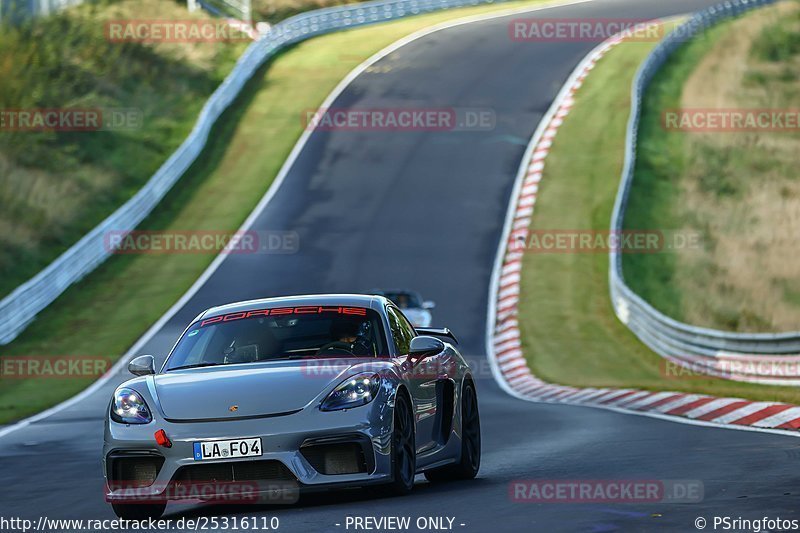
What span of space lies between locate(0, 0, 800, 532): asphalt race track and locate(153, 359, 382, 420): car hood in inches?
26.7

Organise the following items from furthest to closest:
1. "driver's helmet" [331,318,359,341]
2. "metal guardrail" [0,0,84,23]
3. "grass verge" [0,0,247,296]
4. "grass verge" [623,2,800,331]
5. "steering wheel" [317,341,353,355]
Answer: "metal guardrail" [0,0,84,23], "grass verge" [0,0,247,296], "grass verge" [623,2,800,331], "driver's helmet" [331,318,359,341], "steering wheel" [317,341,353,355]

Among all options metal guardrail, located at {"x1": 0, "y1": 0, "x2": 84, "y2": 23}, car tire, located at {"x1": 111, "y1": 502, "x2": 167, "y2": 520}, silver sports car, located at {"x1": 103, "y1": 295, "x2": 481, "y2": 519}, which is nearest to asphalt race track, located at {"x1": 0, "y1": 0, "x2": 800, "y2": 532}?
silver sports car, located at {"x1": 103, "y1": 295, "x2": 481, "y2": 519}

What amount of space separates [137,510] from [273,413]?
109 centimetres

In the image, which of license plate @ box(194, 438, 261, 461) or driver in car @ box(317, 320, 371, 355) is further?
driver in car @ box(317, 320, 371, 355)

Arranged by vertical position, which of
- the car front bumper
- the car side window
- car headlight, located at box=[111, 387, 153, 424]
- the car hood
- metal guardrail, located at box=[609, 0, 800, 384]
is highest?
the car side window

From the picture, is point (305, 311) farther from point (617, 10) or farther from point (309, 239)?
point (617, 10)

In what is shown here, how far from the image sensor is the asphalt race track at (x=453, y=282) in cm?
890

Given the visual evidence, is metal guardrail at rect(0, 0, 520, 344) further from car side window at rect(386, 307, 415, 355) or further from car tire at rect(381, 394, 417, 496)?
car tire at rect(381, 394, 417, 496)

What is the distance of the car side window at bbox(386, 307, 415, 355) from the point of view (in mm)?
10383

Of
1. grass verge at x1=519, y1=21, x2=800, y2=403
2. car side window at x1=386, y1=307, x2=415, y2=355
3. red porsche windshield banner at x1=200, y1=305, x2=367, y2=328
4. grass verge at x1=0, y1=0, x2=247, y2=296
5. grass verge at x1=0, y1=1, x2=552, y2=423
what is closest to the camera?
red porsche windshield banner at x1=200, y1=305, x2=367, y2=328

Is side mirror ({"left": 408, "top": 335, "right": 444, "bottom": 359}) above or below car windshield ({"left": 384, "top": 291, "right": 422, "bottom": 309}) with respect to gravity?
above

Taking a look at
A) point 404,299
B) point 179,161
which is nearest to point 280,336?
point 404,299

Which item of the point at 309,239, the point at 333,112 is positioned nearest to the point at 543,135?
the point at 333,112

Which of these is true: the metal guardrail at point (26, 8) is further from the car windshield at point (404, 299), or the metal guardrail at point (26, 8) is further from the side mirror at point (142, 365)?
the side mirror at point (142, 365)
